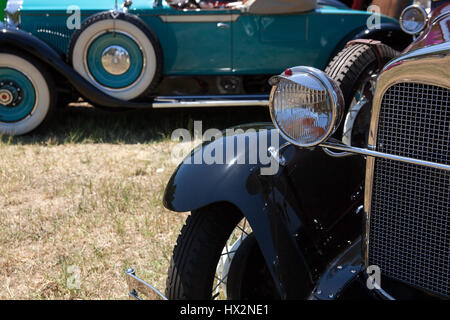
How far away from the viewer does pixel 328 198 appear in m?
1.81

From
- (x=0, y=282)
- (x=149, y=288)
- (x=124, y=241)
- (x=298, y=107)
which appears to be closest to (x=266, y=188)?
(x=298, y=107)

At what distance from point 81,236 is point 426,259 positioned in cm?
178

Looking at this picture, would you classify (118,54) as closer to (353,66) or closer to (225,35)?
(225,35)

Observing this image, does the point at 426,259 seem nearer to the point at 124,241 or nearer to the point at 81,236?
the point at 124,241

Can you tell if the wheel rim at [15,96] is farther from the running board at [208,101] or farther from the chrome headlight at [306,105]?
the chrome headlight at [306,105]

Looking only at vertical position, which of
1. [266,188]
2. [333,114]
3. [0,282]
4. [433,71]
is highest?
[433,71]

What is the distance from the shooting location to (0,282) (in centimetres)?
231

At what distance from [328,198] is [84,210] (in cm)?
161

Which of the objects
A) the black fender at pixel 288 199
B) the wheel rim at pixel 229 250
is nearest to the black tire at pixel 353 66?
the black fender at pixel 288 199

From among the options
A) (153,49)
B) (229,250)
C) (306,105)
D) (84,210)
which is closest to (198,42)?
(153,49)

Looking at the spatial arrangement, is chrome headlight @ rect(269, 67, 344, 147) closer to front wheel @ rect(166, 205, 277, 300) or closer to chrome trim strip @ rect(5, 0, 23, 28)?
front wheel @ rect(166, 205, 277, 300)

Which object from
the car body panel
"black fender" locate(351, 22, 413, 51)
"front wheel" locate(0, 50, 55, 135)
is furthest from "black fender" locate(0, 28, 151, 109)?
"black fender" locate(351, 22, 413, 51)

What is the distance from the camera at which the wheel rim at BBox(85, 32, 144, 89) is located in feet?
13.8

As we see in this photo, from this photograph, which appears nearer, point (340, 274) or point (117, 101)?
point (340, 274)
